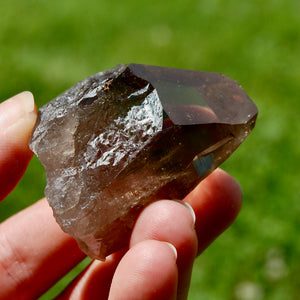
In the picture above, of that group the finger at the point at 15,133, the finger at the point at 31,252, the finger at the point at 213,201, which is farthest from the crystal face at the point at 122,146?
the finger at the point at 31,252

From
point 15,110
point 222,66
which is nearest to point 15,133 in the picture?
point 15,110

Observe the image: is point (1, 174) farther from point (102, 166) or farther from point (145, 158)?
point (145, 158)

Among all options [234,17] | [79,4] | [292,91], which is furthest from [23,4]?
[292,91]

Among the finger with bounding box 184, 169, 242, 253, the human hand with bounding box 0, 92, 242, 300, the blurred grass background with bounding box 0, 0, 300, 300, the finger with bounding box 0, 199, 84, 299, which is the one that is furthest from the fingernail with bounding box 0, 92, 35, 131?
the blurred grass background with bounding box 0, 0, 300, 300

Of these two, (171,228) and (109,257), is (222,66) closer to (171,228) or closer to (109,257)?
(109,257)

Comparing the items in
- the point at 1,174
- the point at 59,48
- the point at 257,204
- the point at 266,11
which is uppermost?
the point at 1,174

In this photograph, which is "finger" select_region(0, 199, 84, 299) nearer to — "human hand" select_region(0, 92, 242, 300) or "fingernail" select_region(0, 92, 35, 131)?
"human hand" select_region(0, 92, 242, 300)

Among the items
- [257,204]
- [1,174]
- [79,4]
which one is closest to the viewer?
[1,174]

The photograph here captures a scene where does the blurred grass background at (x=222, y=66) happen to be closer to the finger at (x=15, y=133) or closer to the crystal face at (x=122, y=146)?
the crystal face at (x=122, y=146)
